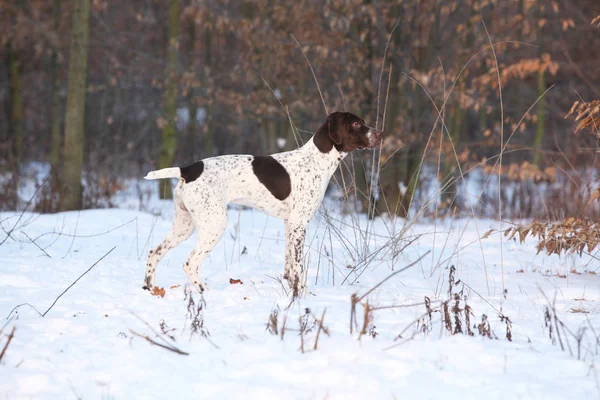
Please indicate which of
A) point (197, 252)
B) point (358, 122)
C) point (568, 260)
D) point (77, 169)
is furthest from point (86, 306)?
point (77, 169)

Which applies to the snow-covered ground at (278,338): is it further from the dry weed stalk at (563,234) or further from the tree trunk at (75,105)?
the tree trunk at (75,105)

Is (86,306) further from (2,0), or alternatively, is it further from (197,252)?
(2,0)

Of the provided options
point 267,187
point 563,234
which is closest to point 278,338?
point 267,187

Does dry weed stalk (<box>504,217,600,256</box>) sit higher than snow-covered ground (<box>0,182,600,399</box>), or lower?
higher

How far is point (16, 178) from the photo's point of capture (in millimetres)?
Result: 10594

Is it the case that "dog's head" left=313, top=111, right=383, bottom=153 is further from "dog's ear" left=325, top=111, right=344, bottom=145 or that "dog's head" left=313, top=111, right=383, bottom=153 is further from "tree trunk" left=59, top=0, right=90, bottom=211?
"tree trunk" left=59, top=0, right=90, bottom=211

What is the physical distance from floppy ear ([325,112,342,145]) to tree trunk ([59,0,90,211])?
18.1ft

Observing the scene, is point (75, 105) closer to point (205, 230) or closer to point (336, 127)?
point (205, 230)

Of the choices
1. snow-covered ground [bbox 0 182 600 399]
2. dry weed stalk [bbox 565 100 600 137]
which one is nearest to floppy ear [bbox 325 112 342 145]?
snow-covered ground [bbox 0 182 600 399]

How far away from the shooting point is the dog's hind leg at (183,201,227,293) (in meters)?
4.82

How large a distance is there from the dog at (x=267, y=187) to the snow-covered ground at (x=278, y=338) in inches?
11.9

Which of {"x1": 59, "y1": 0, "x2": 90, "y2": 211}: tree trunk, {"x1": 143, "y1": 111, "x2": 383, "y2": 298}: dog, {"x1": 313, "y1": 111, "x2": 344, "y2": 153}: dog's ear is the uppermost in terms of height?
{"x1": 59, "y1": 0, "x2": 90, "y2": 211}: tree trunk

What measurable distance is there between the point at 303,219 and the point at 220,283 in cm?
85

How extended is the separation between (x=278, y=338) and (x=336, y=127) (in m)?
2.03
